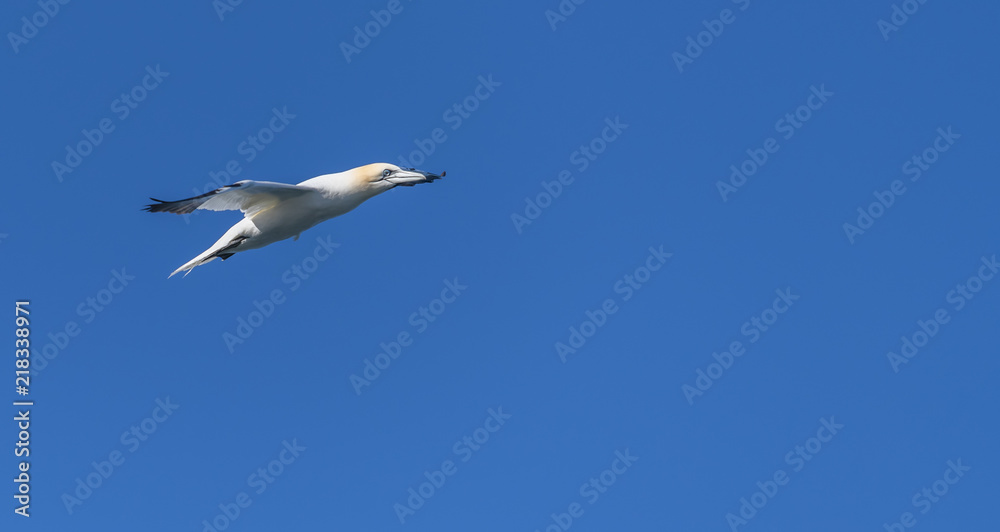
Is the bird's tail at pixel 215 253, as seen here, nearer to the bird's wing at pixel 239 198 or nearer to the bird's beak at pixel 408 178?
the bird's wing at pixel 239 198

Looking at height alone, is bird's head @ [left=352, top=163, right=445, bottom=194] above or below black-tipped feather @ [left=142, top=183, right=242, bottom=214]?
above

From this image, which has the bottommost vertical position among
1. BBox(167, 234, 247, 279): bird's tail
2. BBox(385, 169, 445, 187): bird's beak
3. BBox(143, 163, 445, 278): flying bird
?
BBox(167, 234, 247, 279): bird's tail

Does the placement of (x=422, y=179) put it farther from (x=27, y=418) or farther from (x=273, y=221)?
(x=27, y=418)

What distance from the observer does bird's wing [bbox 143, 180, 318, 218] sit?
20.7 m

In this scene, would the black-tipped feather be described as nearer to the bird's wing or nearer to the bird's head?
the bird's wing

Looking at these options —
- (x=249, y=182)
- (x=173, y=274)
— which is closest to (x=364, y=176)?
(x=249, y=182)

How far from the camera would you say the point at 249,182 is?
20484mm

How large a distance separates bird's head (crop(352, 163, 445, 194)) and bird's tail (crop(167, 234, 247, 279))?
284 cm

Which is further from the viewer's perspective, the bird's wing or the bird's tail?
the bird's tail

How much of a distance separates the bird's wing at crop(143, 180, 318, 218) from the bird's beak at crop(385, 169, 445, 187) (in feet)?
4.80

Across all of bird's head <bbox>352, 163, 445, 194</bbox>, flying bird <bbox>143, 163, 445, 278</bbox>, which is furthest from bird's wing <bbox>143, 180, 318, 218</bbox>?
bird's head <bbox>352, 163, 445, 194</bbox>

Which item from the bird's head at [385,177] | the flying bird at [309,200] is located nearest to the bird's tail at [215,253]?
the flying bird at [309,200]

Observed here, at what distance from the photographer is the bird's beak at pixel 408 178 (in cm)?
2178

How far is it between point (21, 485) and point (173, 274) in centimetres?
956
